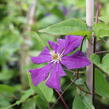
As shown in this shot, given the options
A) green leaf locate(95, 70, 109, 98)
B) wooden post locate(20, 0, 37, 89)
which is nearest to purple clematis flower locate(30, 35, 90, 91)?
green leaf locate(95, 70, 109, 98)

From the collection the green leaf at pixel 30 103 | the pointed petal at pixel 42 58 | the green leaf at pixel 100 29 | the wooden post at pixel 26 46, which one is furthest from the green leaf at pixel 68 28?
the wooden post at pixel 26 46

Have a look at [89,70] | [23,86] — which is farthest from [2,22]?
[89,70]

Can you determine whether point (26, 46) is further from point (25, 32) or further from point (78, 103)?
point (78, 103)

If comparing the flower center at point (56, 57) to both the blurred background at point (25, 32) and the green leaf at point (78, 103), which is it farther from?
the blurred background at point (25, 32)

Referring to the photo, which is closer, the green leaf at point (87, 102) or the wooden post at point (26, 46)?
the green leaf at point (87, 102)

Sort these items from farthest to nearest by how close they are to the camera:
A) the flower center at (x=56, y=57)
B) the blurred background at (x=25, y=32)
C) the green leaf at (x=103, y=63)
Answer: the blurred background at (x=25, y=32)
the flower center at (x=56, y=57)
the green leaf at (x=103, y=63)

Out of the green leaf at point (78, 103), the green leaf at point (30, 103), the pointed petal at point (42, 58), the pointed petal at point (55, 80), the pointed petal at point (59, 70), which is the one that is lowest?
the green leaf at point (30, 103)
